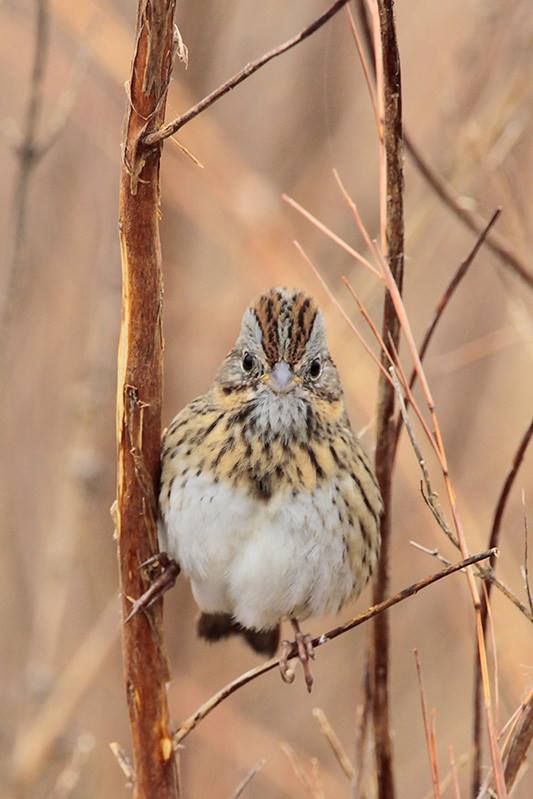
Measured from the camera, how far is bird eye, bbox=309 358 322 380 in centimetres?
242

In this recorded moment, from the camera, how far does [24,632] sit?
4.13m

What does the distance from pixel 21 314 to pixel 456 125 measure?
1566 mm

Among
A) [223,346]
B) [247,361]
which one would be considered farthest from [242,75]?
[223,346]

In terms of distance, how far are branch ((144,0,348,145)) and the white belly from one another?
829mm

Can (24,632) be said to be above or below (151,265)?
below

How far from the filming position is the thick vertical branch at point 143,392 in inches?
70.6

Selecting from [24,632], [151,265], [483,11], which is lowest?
[24,632]

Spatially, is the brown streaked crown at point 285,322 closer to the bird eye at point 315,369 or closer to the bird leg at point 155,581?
the bird eye at point 315,369

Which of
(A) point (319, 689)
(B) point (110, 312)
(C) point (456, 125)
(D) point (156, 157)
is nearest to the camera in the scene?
(D) point (156, 157)

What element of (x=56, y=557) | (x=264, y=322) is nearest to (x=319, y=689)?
(x=56, y=557)

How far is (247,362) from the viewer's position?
2.42 metres

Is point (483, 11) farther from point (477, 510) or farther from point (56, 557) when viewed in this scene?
point (56, 557)

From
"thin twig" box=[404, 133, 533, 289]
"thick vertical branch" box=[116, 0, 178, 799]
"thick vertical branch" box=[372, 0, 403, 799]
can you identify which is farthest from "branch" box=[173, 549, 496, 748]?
"thin twig" box=[404, 133, 533, 289]

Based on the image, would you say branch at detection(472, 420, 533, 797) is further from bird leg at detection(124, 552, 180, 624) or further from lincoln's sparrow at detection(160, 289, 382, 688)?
bird leg at detection(124, 552, 180, 624)
